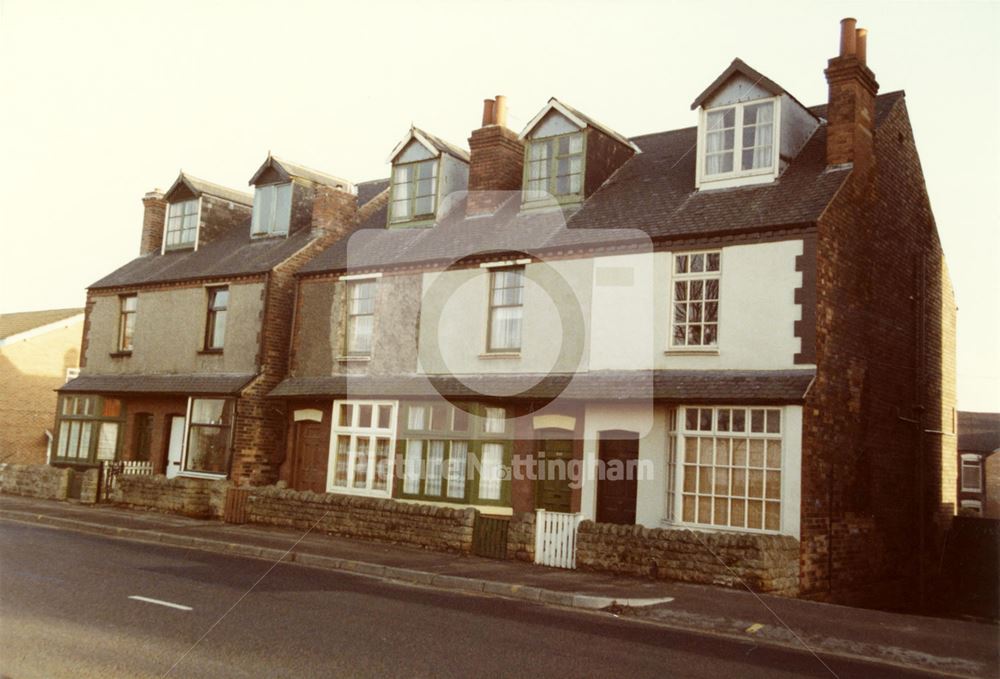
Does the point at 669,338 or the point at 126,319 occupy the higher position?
the point at 126,319

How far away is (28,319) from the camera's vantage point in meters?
40.2

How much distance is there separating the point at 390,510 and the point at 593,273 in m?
6.54

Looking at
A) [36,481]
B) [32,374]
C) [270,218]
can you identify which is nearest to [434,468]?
[270,218]

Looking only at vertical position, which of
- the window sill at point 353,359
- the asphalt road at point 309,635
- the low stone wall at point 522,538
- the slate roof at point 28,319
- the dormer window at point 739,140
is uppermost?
the dormer window at point 739,140

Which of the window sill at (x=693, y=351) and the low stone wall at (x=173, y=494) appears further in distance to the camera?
the low stone wall at (x=173, y=494)

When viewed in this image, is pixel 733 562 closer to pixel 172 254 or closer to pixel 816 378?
pixel 816 378

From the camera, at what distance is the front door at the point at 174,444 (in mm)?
25375

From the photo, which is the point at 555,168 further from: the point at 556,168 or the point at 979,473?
the point at 979,473

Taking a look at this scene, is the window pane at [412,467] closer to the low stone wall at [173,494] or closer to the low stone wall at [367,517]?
the low stone wall at [367,517]

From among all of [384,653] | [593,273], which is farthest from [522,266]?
[384,653]

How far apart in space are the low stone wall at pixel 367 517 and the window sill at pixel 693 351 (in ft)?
16.4

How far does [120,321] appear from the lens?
27.6 metres

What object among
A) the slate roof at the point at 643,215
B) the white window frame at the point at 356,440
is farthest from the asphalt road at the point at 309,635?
the slate roof at the point at 643,215

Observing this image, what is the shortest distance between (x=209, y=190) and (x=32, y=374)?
15.4 metres
